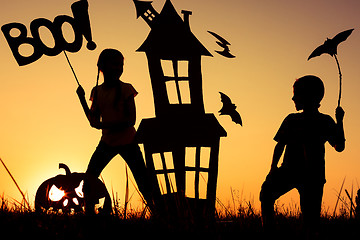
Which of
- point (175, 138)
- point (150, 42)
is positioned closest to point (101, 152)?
point (175, 138)

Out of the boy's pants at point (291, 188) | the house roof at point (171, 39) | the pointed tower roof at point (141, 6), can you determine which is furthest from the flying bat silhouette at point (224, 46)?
the boy's pants at point (291, 188)

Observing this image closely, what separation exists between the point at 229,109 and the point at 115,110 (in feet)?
4.42

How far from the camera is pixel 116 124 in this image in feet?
17.6

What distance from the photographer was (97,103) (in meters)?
5.51

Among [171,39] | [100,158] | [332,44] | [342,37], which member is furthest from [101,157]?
[342,37]

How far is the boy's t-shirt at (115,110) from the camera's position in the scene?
212 inches

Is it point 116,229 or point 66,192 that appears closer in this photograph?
point 116,229

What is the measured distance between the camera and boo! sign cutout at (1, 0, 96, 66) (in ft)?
17.2

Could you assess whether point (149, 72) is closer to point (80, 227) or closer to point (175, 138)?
point (175, 138)

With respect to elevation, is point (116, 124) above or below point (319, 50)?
below

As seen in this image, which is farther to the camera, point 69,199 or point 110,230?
point 69,199

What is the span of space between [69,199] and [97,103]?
3.97 feet

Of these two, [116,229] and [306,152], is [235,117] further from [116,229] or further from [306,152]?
[116,229]

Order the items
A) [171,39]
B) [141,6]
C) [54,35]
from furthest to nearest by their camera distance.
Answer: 1. [141,6]
2. [171,39]
3. [54,35]
